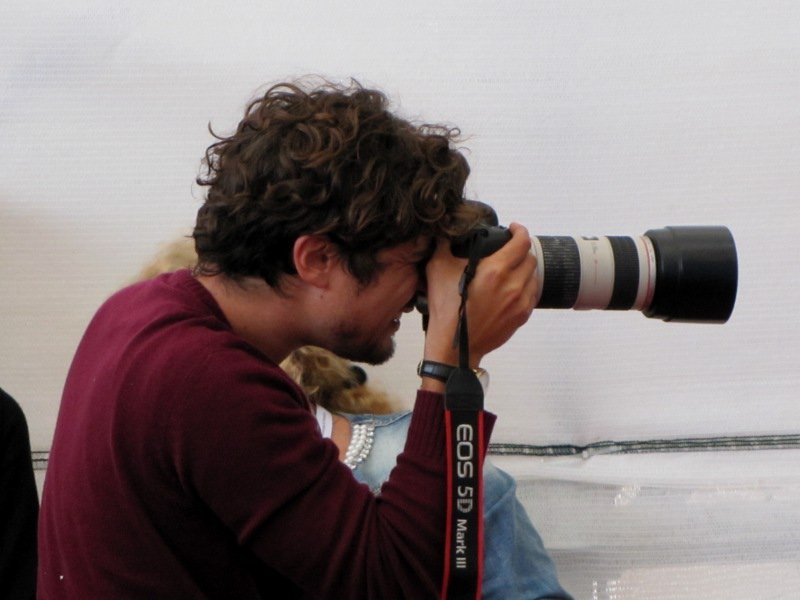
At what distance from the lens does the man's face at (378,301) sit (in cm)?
82

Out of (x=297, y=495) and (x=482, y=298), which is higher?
(x=482, y=298)

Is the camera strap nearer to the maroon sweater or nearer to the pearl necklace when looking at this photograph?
the maroon sweater

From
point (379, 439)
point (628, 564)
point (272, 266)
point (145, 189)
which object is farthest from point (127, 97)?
point (628, 564)

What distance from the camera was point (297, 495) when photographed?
2.35 feet

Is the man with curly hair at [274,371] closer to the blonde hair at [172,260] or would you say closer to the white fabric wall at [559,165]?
the blonde hair at [172,260]

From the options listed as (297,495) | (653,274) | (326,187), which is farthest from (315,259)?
(653,274)

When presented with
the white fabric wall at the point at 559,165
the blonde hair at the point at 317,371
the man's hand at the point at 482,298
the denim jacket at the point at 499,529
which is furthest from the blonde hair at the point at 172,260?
the man's hand at the point at 482,298

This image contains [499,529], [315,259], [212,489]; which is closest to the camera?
[212,489]

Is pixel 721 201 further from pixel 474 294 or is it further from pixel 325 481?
pixel 325 481

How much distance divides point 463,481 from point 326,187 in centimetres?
23

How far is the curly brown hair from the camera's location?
0.79 metres

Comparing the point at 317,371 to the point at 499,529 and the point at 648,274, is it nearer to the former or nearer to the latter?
the point at 499,529

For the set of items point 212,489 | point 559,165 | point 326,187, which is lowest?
point 212,489

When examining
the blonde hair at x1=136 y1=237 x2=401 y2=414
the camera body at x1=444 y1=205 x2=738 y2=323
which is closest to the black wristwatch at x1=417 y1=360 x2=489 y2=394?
the camera body at x1=444 y1=205 x2=738 y2=323
